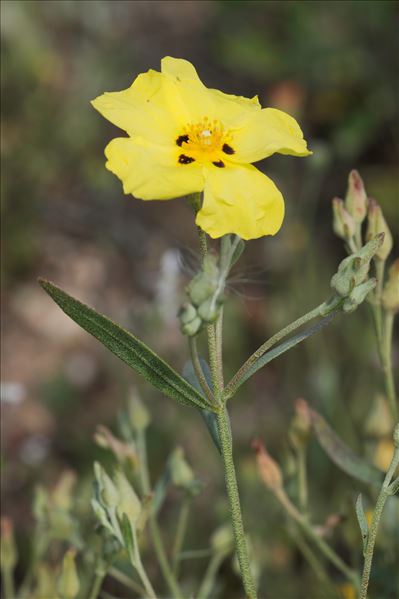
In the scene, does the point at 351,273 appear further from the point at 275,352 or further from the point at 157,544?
the point at 157,544

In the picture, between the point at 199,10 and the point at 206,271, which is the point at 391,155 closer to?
the point at 199,10

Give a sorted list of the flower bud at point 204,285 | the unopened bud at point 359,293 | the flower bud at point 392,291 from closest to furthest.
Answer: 1. the flower bud at point 204,285
2. the unopened bud at point 359,293
3. the flower bud at point 392,291

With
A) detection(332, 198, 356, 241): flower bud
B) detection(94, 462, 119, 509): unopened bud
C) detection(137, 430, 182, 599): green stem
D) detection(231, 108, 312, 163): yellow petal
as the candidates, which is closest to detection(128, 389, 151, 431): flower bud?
detection(137, 430, 182, 599): green stem

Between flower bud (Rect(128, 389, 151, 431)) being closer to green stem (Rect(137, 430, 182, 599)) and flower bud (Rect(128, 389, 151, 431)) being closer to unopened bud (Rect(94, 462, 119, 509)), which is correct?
green stem (Rect(137, 430, 182, 599))

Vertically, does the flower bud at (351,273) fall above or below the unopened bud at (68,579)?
above

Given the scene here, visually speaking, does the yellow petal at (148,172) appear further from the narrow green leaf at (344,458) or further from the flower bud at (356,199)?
the narrow green leaf at (344,458)

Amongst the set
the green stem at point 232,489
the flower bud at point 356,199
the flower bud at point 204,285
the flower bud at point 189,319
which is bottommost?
the green stem at point 232,489

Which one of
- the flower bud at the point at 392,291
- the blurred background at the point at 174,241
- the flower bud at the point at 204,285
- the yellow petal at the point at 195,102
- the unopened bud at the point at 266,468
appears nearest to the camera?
the flower bud at the point at 204,285

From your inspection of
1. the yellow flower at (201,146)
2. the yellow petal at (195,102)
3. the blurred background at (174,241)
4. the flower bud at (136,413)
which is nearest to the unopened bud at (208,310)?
the yellow flower at (201,146)
